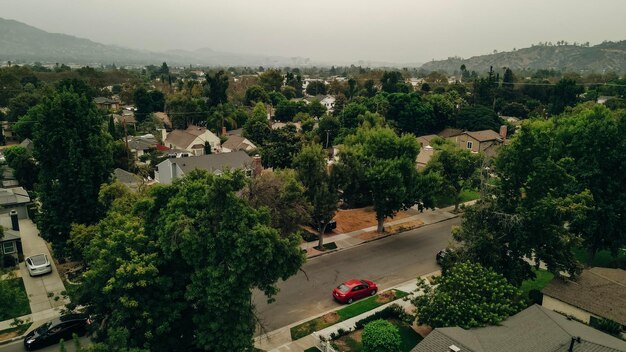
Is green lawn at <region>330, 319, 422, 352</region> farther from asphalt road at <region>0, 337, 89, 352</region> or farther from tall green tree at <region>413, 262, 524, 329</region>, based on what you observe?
asphalt road at <region>0, 337, 89, 352</region>

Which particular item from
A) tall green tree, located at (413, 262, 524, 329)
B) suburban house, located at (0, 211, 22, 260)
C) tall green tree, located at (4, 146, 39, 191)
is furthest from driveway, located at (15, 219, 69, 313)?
tall green tree, located at (413, 262, 524, 329)

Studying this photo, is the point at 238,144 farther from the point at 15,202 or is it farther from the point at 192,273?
the point at 192,273

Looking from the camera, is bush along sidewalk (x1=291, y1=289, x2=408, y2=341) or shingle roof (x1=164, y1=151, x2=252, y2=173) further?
shingle roof (x1=164, y1=151, x2=252, y2=173)

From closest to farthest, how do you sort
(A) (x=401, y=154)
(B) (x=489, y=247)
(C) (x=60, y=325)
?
(C) (x=60, y=325) → (B) (x=489, y=247) → (A) (x=401, y=154)

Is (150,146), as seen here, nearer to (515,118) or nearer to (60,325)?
(60,325)

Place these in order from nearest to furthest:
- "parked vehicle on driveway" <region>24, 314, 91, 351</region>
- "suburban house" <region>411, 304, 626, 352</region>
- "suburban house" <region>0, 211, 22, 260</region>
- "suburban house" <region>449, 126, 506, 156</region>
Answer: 1. "suburban house" <region>411, 304, 626, 352</region>
2. "parked vehicle on driveway" <region>24, 314, 91, 351</region>
3. "suburban house" <region>0, 211, 22, 260</region>
4. "suburban house" <region>449, 126, 506, 156</region>

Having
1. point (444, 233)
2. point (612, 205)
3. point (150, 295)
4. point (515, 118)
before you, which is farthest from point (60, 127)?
point (515, 118)

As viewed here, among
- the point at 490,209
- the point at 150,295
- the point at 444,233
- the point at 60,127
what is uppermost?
the point at 60,127

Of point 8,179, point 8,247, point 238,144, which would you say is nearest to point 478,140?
point 238,144
